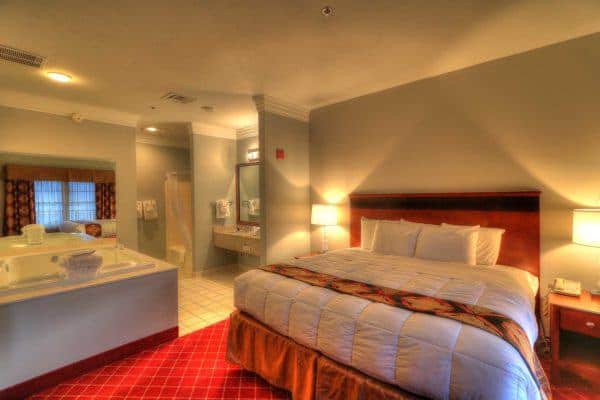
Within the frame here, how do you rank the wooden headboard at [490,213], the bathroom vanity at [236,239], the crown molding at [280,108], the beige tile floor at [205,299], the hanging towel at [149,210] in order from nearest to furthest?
the wooden headboard at [490,213], the beige tile floor at [205,299], the crown molding at [280,108], the bathroom vanity at [236,239], the hanging towel at [149,210]

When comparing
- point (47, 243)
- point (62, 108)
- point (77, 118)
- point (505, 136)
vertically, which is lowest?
point (47, 243)

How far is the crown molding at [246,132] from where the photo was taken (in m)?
4.75

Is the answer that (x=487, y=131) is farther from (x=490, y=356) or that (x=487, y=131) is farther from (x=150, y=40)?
(x=150, y=40)

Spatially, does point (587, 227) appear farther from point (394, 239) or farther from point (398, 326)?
point (398, 326)

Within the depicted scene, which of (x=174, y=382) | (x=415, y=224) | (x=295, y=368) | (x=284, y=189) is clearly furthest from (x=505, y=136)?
(x=174, y=382)

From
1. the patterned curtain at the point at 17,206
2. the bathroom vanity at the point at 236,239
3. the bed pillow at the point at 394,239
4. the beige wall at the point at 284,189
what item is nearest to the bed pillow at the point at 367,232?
the bed pillow at the point at 394,239

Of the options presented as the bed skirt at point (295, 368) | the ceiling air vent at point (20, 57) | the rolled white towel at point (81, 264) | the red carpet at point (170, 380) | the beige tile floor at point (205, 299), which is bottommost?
the red carpet at point (170, 380)

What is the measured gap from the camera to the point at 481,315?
1370mm

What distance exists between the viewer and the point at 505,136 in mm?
2533

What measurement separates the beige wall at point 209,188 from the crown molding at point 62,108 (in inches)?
40.5

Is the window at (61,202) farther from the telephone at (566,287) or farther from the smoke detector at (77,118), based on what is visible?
the telephone at (566,287)

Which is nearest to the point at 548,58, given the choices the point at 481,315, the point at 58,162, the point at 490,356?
the point at 481,315

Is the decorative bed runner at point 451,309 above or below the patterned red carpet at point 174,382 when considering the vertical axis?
above

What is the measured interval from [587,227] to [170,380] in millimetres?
3171
